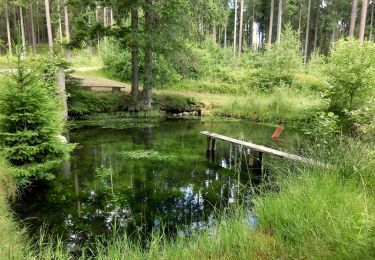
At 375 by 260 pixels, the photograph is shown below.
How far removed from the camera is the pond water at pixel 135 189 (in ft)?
16.3

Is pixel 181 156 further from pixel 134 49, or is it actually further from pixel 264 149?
pixel 134 49

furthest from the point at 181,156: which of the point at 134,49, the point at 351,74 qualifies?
the point at 134,49

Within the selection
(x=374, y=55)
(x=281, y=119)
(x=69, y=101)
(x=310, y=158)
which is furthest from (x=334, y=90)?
(x=69, y=101)

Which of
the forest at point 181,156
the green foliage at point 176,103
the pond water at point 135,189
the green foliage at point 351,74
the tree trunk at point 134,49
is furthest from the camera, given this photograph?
the green foliage at point 176,103

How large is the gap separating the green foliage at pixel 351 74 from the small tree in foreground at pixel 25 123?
7734 mm

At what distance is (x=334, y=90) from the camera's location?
9.66 meters

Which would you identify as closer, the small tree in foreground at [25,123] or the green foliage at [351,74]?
the small tree in foreground at [25,123]

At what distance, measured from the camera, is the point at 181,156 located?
350 inches

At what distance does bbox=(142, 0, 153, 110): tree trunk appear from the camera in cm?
1323

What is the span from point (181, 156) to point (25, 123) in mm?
4174

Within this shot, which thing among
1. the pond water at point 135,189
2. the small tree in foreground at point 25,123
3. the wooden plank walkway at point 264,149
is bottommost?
the pond water at point 135,189

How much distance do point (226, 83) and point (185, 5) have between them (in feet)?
26.0

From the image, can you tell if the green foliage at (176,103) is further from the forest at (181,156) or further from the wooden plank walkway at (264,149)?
the wooden plank walkway at (264,149)

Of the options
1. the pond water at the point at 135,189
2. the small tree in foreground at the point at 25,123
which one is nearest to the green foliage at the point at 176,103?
the pond water at the point at 135,189
